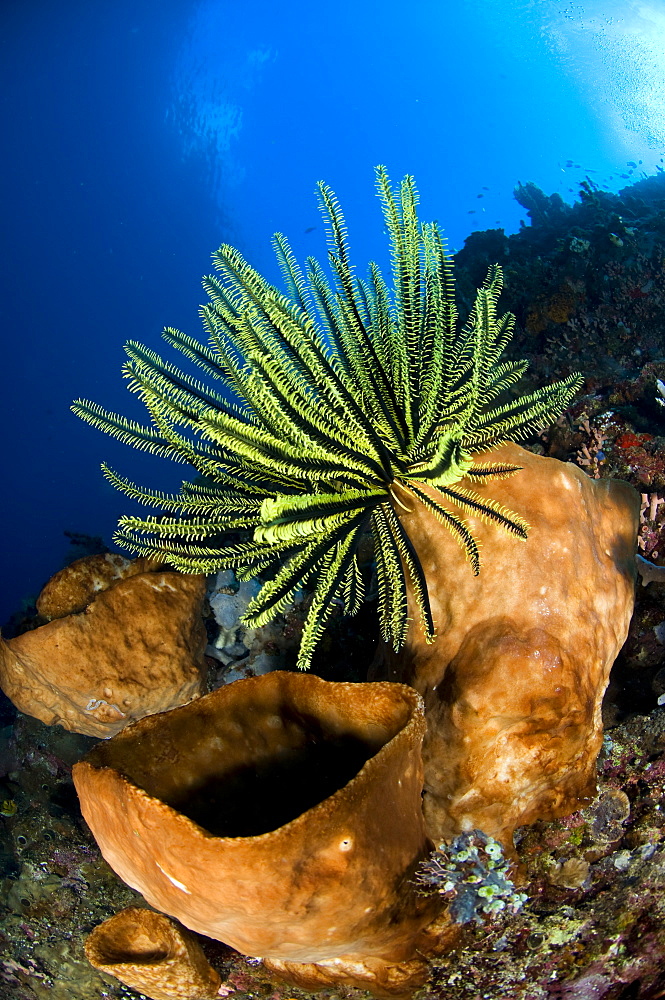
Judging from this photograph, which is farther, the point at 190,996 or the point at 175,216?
the point at 175,216

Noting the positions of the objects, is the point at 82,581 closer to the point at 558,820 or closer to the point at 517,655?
the point at 517,655

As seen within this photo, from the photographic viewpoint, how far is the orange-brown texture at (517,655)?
9.91ft

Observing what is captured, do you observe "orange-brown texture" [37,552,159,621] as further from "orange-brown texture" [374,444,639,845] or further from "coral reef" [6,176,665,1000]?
"orange-brown texture" [374,444,639,845]

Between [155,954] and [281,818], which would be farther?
[155,954]

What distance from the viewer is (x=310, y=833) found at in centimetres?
203

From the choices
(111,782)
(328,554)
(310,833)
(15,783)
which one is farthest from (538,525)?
(15,783)

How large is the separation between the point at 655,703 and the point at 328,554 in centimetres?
253

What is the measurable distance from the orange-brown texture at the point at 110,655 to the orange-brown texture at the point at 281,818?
1.86 meters

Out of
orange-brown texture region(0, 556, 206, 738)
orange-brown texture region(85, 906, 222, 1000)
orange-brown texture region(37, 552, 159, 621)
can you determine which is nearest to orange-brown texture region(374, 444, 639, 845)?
orange-brown texture region(85, 906, 222, 1000)

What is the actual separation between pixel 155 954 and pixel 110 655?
215 cm

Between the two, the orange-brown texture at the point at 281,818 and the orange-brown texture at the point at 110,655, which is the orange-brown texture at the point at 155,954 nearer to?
the orange-brown texture at the point at 281,818

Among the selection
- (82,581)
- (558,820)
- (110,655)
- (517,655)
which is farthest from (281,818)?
(82,581)

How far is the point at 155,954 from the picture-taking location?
3525 millimetres

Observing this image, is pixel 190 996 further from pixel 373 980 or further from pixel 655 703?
pixel 655 703
